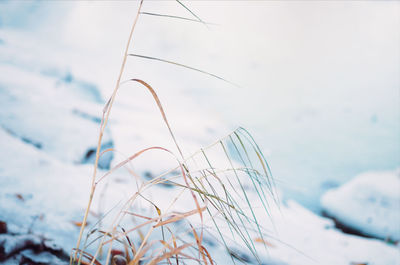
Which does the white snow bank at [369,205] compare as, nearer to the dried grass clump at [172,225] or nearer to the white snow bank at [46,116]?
the dried grass clump at [172,225]

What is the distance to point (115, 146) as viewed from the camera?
3.10 ft

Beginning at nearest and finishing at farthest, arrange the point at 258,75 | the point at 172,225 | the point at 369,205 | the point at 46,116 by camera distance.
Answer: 1. the point at 172,225
2. the point at 46,116
3. the point at 369,205
4. the point at 258,75

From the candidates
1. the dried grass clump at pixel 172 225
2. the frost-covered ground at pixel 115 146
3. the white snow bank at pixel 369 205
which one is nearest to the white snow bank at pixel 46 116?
the frost-covered ground at pixel 115 146

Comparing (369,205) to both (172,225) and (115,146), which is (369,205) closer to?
(172,225)

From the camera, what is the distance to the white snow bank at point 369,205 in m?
1.05

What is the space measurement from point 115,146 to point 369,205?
1183 millimetres

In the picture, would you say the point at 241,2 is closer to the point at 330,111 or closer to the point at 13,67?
the point at 330,111

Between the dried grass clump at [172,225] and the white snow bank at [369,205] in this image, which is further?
the white snow bank at [369,205]

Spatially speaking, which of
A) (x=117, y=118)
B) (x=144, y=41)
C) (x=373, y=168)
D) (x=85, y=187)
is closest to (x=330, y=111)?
(x=373, y=168)

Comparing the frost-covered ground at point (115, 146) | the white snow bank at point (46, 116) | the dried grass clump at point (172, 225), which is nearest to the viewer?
the dried grass clump at point (172, 225)

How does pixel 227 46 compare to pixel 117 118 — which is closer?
pixel 117 118

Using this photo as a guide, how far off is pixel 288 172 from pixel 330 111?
29.7 inches

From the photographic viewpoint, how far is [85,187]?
68 centimetres

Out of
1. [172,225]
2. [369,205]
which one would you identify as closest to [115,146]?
[172,225]
